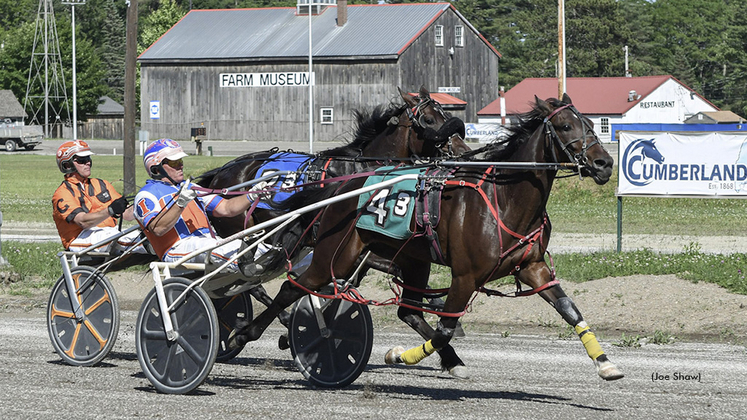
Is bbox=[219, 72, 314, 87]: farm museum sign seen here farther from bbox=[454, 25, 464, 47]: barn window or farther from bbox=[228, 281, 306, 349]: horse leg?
bbox=[228, 281, 306, 349]: horse leg

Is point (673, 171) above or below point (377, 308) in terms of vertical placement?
above

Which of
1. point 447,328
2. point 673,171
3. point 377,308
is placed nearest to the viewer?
point 447,328

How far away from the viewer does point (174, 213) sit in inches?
288

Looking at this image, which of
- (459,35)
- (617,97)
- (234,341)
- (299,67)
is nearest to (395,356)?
(234,341)

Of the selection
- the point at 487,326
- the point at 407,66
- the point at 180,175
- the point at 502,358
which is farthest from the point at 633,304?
the point at 407,66

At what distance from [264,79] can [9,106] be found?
2156cm

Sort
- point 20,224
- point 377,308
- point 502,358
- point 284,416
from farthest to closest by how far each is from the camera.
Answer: point 20,224
point 377,308
point 502,358
point 284,416

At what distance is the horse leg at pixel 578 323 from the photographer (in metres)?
6.20

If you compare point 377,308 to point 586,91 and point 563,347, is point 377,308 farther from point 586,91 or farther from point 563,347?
point 586,91

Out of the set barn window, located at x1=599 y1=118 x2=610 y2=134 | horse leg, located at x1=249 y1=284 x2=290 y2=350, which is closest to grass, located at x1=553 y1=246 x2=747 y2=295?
horse leg, located at x1=249 y1=284 x2=290 y2=350

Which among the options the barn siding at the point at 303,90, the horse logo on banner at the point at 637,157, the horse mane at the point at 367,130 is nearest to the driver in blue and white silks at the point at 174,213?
the horse mane at the point at 367,130

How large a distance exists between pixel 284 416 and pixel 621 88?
215 feet

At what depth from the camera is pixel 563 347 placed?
8906 mm

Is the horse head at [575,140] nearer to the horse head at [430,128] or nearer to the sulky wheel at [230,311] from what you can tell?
the horse head at [430,128]
